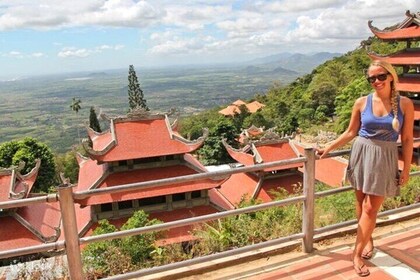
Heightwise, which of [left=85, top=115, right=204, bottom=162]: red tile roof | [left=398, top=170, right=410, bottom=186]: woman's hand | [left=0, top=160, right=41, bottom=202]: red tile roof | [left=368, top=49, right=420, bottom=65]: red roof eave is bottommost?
[left=0, top=160, right=41, bottom=202]: red tile roof

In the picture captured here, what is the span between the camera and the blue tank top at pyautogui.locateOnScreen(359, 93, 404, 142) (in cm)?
295

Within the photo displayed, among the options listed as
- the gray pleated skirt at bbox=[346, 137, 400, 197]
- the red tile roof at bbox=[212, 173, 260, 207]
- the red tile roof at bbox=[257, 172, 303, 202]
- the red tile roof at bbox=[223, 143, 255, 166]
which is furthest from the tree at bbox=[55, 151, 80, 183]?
the gray pleated skirt at bbox=[346, 137, 400, 197]

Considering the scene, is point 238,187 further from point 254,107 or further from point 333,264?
point 254,107

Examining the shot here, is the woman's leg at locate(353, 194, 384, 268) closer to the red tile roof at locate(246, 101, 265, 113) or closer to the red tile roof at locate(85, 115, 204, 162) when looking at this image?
the red tile roof at locate(85, 115, 204, 162)

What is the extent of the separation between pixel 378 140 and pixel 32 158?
3188cm

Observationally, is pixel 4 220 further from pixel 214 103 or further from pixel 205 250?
pixel 214 103

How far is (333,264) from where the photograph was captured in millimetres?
3510

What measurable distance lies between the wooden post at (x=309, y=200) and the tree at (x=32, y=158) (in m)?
30.0

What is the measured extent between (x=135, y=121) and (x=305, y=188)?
12.6 metres

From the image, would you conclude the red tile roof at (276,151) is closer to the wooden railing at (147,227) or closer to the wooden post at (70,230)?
the wooden railing at (147,227)

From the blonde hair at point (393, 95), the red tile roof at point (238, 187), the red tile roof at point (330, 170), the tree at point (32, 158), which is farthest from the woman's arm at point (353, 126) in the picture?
the tree at point (32, 158)

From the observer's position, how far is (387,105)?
2.98 meters

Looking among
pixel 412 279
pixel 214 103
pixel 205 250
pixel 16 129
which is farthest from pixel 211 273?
pixel 214 103

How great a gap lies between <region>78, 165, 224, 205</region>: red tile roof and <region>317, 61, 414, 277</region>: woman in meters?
10.7
